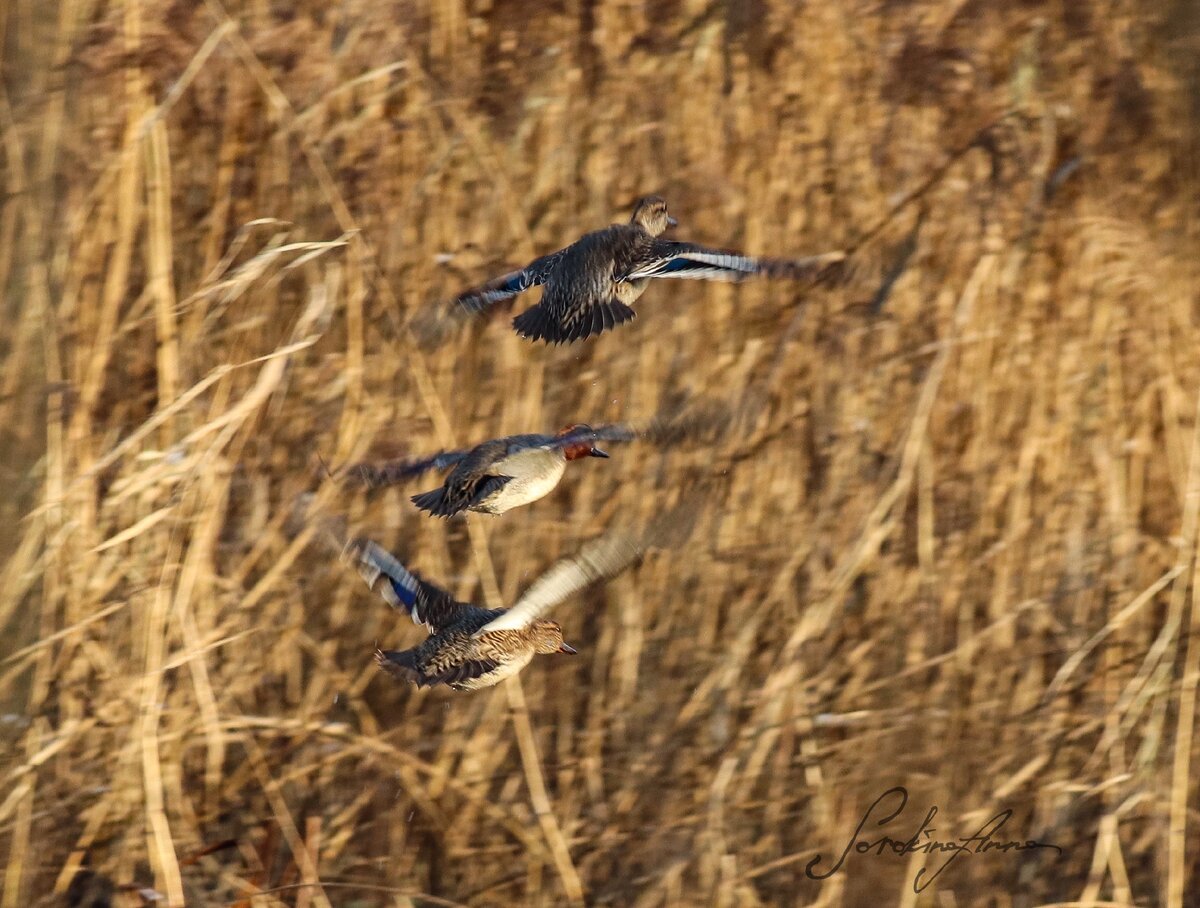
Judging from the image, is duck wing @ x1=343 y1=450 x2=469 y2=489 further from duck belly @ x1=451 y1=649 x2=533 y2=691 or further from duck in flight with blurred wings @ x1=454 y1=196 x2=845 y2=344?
duck belly @ x1=451 y1=649 x2=533 y2=691

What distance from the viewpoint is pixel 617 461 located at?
17.1 ft

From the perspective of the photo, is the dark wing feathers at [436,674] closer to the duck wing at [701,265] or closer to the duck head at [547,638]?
the duck head at [547,638]

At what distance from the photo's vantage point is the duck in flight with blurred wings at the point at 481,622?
3.96 m

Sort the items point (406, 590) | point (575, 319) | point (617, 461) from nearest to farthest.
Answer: point (575, 319) → point (406, 590) → point (617, 461)

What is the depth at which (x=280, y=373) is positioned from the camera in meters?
4.98

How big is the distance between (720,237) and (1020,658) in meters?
1.47

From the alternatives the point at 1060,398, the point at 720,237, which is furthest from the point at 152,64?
the point at 1060,398

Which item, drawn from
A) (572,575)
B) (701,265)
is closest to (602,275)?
(701,265)

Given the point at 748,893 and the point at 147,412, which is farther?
the point at 147,412

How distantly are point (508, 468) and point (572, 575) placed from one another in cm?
32

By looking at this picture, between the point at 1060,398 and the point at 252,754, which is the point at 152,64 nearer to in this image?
the point at 252,754
